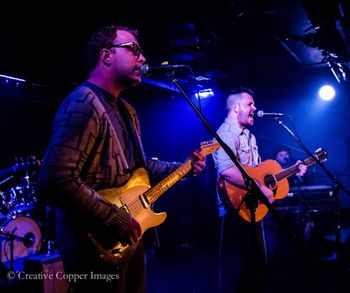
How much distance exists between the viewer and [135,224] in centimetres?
234

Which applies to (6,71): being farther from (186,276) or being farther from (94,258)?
(94,258)

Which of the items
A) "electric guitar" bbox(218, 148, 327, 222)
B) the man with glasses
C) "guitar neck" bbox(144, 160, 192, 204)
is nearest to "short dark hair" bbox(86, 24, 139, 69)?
the man with glasses

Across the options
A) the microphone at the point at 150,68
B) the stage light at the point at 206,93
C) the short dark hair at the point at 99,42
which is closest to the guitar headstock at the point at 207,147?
the microphone at the point at 150,68

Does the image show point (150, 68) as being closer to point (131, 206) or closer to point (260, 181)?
point (131, 206)

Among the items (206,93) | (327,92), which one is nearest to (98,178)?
(206,93)

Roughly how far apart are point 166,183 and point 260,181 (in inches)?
81.5

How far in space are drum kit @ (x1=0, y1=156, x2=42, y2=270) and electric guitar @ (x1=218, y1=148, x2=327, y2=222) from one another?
380 centimetres

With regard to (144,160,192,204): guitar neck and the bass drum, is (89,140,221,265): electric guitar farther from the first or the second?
the bass drum

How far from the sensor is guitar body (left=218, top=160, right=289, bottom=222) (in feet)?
13.8

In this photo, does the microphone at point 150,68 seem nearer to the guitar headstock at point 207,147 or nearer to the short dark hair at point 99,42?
the short dark hair at point 99,42

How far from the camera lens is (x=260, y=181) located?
469cm

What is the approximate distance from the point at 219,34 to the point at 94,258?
6.11 meters

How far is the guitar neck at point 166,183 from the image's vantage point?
2732 millimetres

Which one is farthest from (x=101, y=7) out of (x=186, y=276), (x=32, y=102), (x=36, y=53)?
(x=186, y=276)
